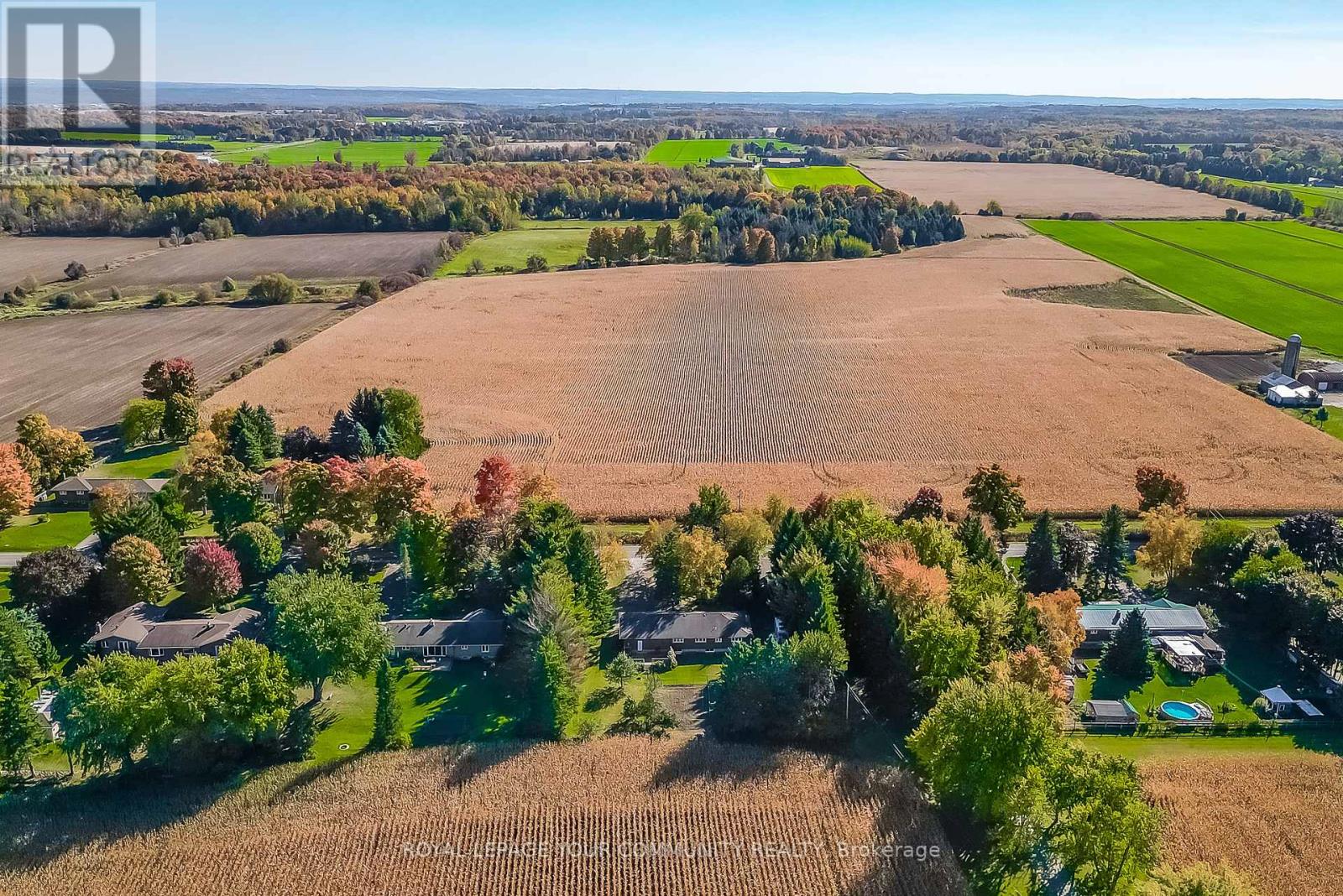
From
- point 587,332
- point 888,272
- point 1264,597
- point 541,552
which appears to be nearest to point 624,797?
point 541,552

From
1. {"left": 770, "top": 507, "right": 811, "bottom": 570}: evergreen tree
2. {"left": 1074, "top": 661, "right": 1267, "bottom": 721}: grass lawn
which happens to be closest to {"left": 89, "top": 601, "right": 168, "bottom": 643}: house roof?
{"left": 770, "top": 507, "right": 811, "bottom": 570}: evergreen tree

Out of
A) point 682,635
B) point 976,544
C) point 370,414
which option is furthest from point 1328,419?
point 370,414

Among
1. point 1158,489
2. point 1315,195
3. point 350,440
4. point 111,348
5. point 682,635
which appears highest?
point 1315,195

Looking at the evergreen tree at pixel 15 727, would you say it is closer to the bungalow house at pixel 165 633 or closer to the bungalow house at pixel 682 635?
the bungalow house at pixel 165 633

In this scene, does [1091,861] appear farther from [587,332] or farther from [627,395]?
[587,332]

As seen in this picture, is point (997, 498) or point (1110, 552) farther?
point (997, 498)

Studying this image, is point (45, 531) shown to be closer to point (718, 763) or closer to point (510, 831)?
point (510, 831)
